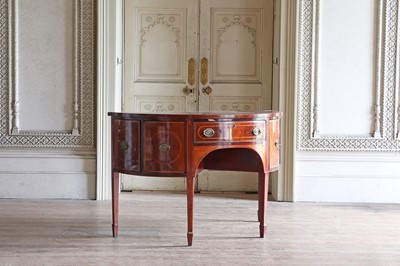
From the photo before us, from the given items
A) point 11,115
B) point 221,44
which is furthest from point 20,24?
point 221,44

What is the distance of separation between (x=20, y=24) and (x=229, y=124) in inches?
106

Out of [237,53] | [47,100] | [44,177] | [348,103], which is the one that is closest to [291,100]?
[348,103]

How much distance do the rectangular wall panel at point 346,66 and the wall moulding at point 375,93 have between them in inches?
1.7

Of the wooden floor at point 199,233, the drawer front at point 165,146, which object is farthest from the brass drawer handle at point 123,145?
the wooden floor at point 199,233

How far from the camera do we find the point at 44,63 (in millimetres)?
5141

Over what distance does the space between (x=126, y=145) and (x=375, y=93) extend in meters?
2.69

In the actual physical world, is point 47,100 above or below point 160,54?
below

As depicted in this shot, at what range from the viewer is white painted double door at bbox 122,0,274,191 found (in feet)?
17.9

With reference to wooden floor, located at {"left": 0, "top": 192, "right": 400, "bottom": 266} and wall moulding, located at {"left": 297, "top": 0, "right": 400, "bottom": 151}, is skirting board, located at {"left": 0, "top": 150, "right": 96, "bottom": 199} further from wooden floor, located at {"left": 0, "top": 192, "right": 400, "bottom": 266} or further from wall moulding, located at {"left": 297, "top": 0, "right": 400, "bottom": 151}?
wall moulding, located at {"left": 297, "top": 0, "right": 400, "bottom": 151}

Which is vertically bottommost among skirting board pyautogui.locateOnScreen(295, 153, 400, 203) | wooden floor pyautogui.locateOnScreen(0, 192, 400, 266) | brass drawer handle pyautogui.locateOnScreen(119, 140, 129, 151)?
wooden floor pyautogui.locateOnScreen(0, 192, 400, 266)

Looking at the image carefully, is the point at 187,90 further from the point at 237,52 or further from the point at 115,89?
the point at 115,89

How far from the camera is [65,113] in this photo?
5160 mm

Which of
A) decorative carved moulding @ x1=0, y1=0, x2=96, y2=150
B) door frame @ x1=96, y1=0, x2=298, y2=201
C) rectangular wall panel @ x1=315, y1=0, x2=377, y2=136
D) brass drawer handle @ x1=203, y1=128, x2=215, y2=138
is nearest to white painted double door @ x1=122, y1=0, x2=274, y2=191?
door frame @ x1=96, y1=0, x2=298, y2=201

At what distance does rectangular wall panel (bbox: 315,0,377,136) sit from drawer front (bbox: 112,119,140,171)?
2.27m
